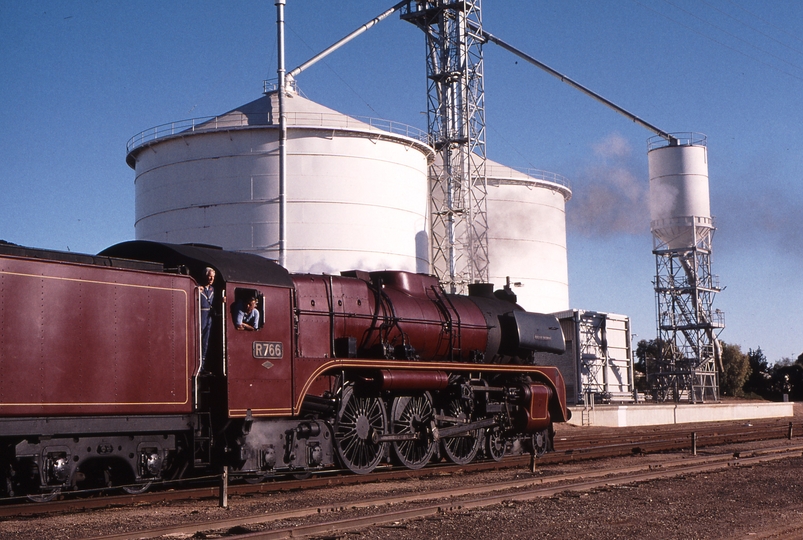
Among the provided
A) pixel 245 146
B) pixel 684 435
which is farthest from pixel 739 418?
pixel 245 146

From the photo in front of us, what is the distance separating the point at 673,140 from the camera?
57500mm

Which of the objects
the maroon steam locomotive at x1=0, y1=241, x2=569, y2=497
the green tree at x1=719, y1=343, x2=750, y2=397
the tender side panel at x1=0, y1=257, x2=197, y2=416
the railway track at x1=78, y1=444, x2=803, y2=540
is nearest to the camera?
the railway track at x1=78, y1=444, x2=803, y2=540

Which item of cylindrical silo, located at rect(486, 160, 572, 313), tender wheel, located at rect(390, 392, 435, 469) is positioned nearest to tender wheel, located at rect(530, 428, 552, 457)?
tender wheel, located at rect(390, 392, 435, 469)

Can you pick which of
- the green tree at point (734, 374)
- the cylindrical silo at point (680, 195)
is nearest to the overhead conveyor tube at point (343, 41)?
the cylindrical silo at point (680, 195)

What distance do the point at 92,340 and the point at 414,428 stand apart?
7.13 m

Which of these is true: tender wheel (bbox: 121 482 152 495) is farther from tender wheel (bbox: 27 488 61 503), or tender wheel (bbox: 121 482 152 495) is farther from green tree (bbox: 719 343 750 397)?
green tree (bbox: 719 343 750 397)

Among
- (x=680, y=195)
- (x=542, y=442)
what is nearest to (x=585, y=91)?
(x=680, y=195)

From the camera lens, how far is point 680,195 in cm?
5584

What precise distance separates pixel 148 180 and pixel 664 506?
36.8 m

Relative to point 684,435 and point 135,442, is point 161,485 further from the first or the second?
point 684,435

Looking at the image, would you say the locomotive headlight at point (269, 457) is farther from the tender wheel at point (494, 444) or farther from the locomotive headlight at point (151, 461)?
the tender wheel at point (494, 444)

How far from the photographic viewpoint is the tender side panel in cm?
1071

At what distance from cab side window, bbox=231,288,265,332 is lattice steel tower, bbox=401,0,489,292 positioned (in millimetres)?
35048

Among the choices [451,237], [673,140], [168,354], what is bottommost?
[168,354]
